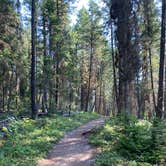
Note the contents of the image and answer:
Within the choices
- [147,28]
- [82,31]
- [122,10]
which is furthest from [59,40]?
[82,31]

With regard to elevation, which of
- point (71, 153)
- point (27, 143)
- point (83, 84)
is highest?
point (83, 84)

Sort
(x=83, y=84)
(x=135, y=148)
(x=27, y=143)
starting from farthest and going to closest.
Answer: (x=83, y=84), (x=27, y=143), (x=135, y=148)

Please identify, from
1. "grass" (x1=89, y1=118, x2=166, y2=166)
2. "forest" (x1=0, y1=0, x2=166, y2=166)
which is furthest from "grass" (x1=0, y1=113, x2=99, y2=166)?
"grass" (x1=89, y1=118, x2=166, y2=166)

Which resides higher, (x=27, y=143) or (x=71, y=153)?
(x=27, y=143)

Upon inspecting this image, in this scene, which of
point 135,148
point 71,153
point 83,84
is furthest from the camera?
point 83,84

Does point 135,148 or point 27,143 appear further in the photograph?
point 27,143

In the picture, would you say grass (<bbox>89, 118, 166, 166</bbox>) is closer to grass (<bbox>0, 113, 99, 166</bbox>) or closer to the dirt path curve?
the dirt path curve

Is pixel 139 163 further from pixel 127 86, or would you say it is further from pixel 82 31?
pixel 82 31

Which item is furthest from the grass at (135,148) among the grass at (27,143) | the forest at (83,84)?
the grass at (27,143)

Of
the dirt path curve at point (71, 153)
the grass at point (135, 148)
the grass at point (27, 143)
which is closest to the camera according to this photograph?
the grass at point (135, 148)

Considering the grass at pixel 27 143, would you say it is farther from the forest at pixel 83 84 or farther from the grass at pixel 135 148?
the grass at pixel 135 148

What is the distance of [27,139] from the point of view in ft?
47.1

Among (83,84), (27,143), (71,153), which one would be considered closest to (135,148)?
(71,153)

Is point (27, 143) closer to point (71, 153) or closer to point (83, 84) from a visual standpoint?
point (71, 153)
